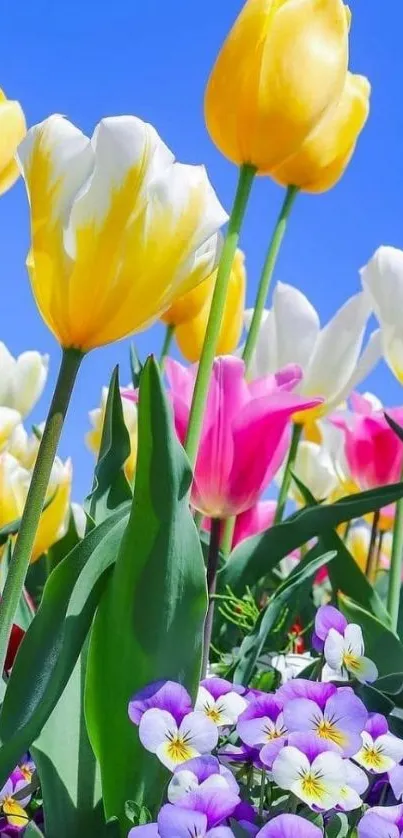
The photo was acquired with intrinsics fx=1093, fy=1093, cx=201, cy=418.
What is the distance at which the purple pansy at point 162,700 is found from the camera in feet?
2.59

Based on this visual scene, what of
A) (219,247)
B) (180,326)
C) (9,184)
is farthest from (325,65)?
(180,326)

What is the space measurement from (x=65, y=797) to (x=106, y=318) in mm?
366

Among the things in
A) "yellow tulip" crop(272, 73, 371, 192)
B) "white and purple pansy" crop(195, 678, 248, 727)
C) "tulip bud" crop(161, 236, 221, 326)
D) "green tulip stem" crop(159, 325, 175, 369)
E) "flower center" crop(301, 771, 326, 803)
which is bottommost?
"flower center" crop(301, 771, 326, 803)

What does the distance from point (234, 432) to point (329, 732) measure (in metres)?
0.37

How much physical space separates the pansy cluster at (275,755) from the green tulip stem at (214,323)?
20 centimetres

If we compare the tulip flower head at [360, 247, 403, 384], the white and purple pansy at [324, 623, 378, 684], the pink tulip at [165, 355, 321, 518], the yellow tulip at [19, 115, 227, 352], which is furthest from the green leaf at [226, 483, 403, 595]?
the yellow tulip at [19, 115, 227, 352]

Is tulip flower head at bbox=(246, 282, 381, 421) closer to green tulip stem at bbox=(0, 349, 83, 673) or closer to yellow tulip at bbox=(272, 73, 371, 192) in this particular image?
yellow tulip at bbox=(272, 73, 371, 192)

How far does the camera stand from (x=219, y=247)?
0.98 meters

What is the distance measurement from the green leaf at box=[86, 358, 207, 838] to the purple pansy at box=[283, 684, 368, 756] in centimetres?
8

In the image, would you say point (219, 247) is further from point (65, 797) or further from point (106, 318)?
point (65, 797)

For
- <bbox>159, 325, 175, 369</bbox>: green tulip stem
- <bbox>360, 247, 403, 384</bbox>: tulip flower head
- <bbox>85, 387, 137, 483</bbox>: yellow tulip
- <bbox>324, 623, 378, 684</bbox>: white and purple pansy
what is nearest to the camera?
<bbox>324, 623, 378, 684</bbox>: white and purple pansy

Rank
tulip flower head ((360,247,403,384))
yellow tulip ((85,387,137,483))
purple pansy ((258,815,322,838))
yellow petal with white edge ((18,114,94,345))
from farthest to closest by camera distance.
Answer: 1. yellow tulip ((85,387,137,483))
2. tulip flower head ((360,247,403,384))
3. yellow petal with white edge ((18,114,94,345))
4. purple pansy ((258,815,322,838))

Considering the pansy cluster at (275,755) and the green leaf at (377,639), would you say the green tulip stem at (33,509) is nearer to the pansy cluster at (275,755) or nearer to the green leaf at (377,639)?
the pansy cluster at (275,755)

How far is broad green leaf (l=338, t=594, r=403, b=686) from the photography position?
3.63 feet
